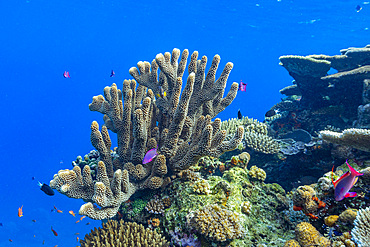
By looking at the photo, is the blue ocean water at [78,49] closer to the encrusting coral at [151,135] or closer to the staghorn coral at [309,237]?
the encrusting coral at [151,135]

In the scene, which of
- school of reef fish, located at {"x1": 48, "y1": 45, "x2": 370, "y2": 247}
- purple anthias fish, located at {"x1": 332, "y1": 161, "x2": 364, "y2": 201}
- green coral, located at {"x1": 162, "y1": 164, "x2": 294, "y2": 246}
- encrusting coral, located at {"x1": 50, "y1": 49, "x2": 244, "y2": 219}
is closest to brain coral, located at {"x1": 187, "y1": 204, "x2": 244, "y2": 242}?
school of reef fish, located at {"x1": 48, "y1": 45, "x2": 370, "y2": 247}

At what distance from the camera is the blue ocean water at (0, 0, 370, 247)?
3203 centimetres

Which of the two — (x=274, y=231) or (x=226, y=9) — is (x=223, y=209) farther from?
(x=226, y=9)

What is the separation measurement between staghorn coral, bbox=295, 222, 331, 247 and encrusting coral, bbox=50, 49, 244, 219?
5.09ft

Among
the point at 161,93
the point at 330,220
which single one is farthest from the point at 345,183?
the point at 161,93

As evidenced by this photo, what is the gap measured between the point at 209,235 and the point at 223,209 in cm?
48

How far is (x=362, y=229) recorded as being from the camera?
247 cm

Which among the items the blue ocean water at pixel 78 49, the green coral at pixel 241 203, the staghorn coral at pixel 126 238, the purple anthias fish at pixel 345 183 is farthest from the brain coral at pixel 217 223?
the blue ocean water at pixel 78 49

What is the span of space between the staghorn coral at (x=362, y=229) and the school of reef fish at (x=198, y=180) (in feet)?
0.03

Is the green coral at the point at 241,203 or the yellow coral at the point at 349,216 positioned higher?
the green coral at the point at 241,203

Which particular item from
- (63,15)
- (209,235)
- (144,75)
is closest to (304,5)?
(144,75)

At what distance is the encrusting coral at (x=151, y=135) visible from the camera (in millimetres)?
3863

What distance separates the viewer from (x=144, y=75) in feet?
15.9

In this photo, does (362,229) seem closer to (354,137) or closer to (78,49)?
(354,137)
